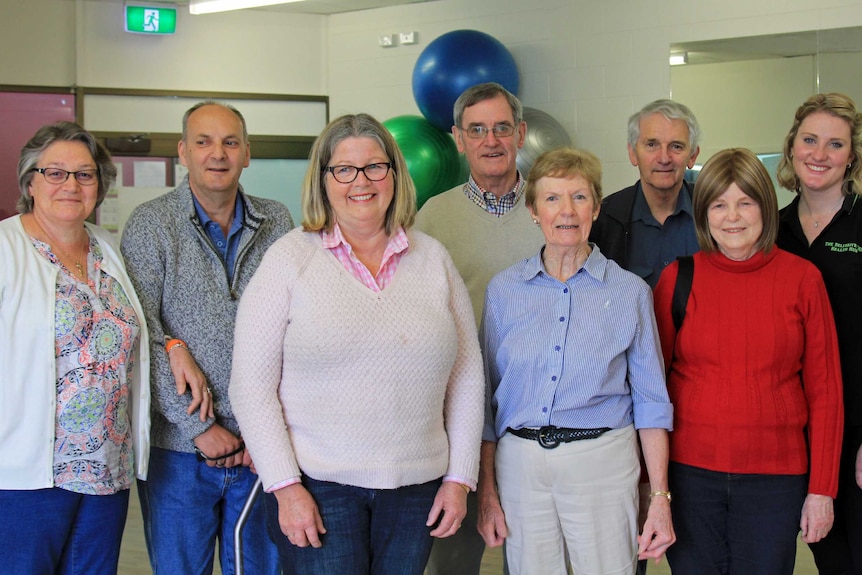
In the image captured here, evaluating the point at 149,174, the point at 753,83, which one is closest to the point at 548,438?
the point at 753,83

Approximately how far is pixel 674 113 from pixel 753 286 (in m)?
0.80

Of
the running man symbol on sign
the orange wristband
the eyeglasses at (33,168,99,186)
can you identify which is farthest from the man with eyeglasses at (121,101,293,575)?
the running man symbol on sign

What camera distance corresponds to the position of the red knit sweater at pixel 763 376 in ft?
7.48

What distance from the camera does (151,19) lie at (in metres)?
7.71

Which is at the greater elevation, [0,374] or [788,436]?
[0,374]

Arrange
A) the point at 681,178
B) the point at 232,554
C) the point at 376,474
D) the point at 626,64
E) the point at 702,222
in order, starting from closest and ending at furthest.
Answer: the point at 376,474 < the point at 702,222 < the point at 232,554 < the point at 681,178 < the point at 626,64

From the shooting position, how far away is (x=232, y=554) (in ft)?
8.43

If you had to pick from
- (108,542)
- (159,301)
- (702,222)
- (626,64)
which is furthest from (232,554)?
(626,64)

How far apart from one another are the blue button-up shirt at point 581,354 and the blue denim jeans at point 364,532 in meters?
0.35

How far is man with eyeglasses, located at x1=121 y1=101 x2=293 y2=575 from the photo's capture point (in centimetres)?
239

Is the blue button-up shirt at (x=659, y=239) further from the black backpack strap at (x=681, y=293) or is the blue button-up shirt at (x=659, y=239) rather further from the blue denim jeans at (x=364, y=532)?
the blue denim jeans at (x=364, y=532)

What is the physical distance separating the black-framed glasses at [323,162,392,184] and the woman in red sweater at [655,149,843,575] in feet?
2.81

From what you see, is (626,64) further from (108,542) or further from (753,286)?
(108,542)

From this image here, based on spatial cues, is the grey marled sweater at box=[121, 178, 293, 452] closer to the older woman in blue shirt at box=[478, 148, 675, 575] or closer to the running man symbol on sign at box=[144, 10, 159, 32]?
the older woman in blue shirt at box=[478, 148, 675, 575]
